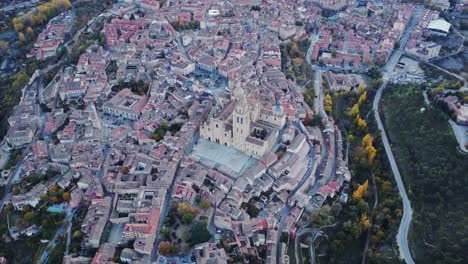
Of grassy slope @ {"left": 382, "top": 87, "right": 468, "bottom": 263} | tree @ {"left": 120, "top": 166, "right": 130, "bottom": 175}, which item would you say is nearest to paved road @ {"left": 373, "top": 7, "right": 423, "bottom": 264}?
grassy slope @ {"left": 382, "top": 87, "right": 468, "bottom": 263}

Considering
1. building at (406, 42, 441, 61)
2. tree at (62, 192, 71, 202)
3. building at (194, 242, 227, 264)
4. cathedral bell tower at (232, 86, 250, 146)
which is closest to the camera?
building at (194, 242, 227, 264)

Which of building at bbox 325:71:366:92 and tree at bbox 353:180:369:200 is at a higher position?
building at bbox 325:71:366:92

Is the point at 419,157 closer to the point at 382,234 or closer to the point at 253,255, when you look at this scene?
the point at 382,234

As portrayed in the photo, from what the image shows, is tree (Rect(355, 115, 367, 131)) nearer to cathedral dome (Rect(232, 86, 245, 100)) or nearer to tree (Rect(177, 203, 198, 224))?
cathedral dome (Rect(232, 86, 245, 100))

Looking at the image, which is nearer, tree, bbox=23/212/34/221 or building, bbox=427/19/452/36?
tree, bbox=23/212/34/221

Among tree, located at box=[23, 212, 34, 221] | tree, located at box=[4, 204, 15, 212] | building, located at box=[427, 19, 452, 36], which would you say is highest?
building, located at box=[427, 19, 452, 36]

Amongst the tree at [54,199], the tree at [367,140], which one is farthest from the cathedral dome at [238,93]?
the tree at [54,199]

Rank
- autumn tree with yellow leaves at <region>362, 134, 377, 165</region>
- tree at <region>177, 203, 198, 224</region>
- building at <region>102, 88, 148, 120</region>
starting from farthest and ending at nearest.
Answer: building at <region>102, 88, 148, 120</region> → autumn tree with yellow leaves at <region>362, 134, 377, 165</region> → tree at <region>177, 203, 198, 224</region>
